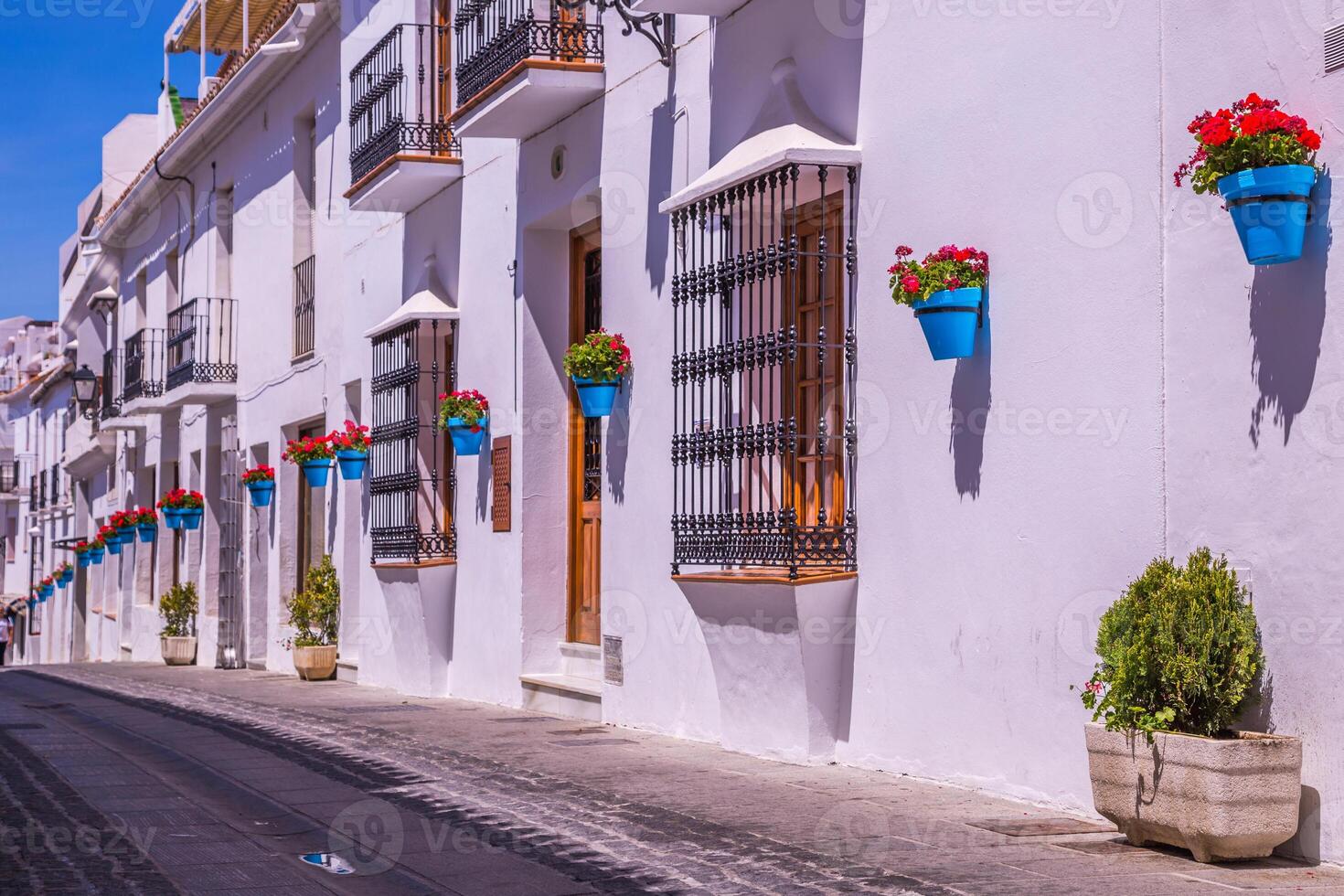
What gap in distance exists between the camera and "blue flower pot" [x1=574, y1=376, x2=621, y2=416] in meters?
11.4

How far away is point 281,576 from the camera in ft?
66.8

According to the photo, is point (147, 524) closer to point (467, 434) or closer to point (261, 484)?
point (261, 484)

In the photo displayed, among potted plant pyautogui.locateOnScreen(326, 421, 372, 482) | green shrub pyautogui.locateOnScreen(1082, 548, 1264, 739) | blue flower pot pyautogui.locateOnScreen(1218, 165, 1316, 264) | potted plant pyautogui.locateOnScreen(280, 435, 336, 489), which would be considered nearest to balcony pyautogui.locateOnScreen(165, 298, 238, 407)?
potted plant pyautogui.locateOnScreen(280, 435, 336, 489)

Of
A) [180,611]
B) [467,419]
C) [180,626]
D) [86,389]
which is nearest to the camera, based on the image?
[467,419]

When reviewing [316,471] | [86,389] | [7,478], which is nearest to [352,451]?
[316,471]

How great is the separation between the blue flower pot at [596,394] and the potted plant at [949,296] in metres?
3.78

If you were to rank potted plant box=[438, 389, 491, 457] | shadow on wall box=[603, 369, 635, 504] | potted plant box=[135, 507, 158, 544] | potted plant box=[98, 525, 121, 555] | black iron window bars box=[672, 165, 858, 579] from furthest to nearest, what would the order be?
potted plant box=[98, 525, 121, 555], potted plant box=[135, 507, 158, 544], potted plant box=[438, 389, 491, 457], shadow on wall box=[603, 369, 635, 504], black iron window bars box=[672, 165, 858, 579]

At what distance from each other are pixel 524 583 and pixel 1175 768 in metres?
7.65

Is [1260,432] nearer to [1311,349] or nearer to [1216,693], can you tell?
[1311,349]

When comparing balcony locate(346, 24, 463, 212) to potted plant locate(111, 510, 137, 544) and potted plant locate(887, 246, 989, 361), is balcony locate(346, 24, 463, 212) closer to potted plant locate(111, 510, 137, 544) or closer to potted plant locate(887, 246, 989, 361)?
potted plant locate(887, 246, 989, 361)

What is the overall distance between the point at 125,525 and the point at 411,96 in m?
16.0

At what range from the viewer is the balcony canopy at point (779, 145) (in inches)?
346

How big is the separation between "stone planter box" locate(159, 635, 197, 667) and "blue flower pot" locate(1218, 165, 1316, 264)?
69.1ft

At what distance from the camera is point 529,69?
38.8 feet
